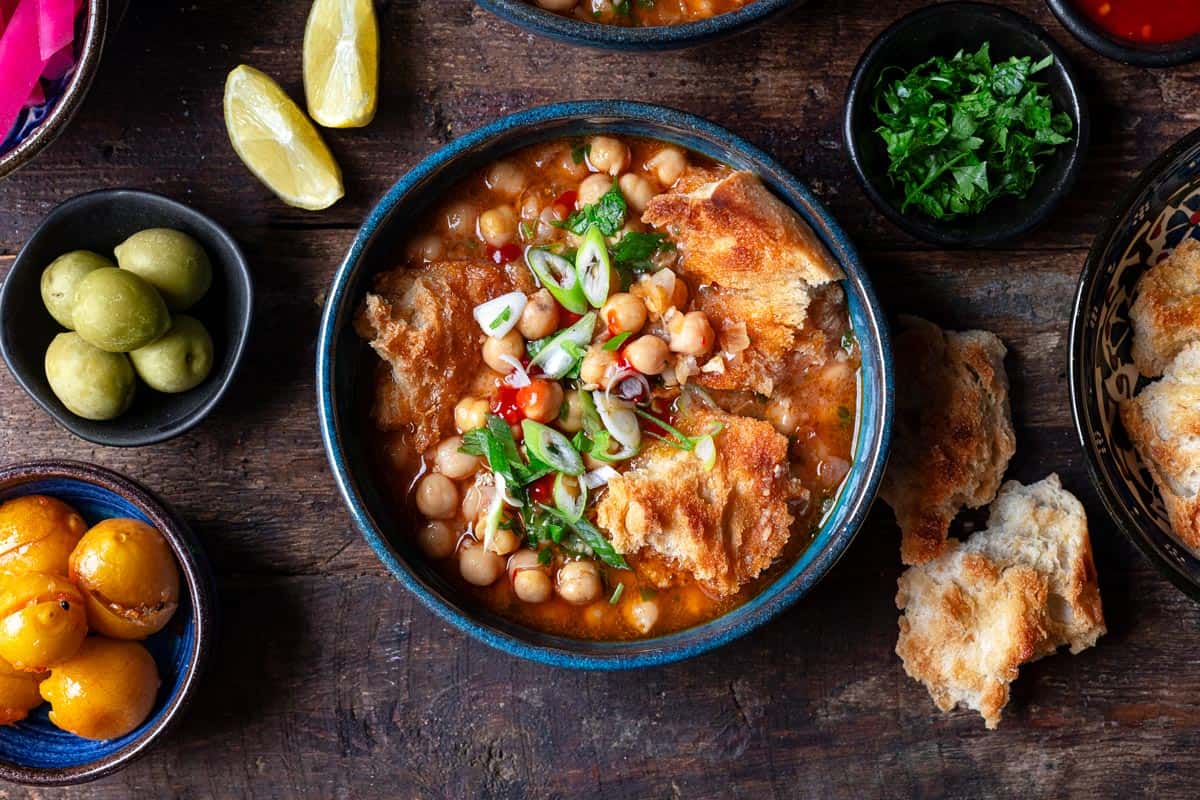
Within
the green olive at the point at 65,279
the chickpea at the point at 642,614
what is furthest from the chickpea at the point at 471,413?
the green olive at the point at 65,279

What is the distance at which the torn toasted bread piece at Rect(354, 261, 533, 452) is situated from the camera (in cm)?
299

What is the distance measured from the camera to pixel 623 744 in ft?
11.4

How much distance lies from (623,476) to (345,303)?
93 centimetres

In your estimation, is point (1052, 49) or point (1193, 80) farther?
point (1193, 80)

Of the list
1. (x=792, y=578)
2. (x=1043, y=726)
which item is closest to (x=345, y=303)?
(x=792, y=578)

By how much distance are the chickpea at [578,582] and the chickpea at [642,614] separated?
4.5 inches

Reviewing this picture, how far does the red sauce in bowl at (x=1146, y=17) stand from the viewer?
3.26 meters

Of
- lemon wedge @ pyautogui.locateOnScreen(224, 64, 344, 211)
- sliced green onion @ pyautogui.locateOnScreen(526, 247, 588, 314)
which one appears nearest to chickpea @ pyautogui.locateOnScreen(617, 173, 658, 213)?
sliced green onion @ pyautogui.locateOnScreen(526, 247, 588, 314)

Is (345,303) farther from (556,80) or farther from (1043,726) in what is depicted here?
(1043,726)

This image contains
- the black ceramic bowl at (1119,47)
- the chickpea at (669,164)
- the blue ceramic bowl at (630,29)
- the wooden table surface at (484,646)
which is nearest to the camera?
the blue ceramic bowl at (630,29)

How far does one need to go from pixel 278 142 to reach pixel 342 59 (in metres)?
0.32

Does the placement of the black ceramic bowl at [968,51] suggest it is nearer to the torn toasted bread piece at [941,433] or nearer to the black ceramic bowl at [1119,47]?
the black ceramic bowl at [1119,47]

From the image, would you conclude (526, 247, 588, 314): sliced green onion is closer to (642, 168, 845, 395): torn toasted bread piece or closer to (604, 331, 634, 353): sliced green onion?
(604, 331, 634, 353): sliced green onion

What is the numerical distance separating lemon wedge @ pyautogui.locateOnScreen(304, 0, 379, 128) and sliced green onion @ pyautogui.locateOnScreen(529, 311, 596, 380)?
0.93 metres
